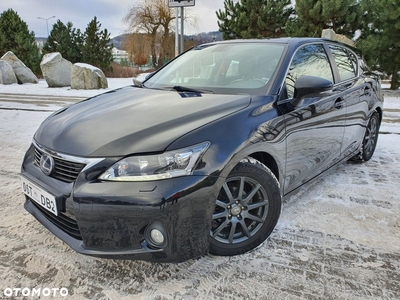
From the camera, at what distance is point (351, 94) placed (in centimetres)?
347

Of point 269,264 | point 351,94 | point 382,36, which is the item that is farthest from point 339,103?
point 382,36

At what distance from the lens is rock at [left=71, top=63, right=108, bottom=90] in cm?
1384

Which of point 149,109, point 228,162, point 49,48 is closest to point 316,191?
point 228,162

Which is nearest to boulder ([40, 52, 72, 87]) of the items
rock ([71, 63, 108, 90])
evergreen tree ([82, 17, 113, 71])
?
rock ([71, 63, 108, 90])

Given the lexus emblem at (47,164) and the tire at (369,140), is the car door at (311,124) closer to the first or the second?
the tire at (369,140)

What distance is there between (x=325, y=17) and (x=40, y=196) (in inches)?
495

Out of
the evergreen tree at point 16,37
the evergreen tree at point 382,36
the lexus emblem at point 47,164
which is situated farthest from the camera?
the evergreen tree at point 16,37

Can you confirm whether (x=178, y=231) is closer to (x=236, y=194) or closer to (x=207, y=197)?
(x=207, y=197)

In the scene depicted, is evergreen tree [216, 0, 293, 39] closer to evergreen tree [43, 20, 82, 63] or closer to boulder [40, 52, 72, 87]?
boulder [40, 52, 72, 87]

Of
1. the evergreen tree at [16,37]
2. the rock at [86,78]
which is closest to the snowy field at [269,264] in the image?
the rock at [86,78]

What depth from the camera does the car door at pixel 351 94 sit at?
3.40 m

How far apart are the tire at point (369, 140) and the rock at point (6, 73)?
56.2ft

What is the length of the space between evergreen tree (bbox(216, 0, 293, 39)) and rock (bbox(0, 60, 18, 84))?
1111cm

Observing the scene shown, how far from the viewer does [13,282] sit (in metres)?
1.99
